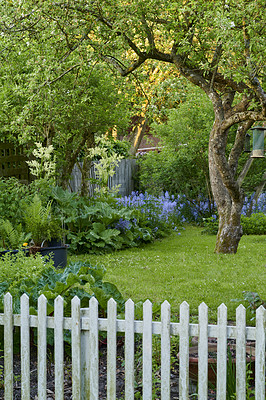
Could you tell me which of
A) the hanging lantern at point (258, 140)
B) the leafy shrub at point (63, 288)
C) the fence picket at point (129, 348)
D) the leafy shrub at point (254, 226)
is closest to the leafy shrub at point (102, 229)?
the hanging lantern at point (258, 140)

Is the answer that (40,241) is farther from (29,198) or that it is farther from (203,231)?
(203,231)

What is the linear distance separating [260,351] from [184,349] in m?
0.41

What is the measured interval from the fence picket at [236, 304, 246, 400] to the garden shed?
7.82 m

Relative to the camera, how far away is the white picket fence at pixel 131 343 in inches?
101

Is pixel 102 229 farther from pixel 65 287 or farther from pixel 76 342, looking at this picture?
pixel 76 342

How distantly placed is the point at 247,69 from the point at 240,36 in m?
0.51

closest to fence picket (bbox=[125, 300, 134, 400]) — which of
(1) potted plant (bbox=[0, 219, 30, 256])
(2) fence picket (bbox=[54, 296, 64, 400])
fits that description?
(2) fence picket (bbox=[54, 296, 64, 400])

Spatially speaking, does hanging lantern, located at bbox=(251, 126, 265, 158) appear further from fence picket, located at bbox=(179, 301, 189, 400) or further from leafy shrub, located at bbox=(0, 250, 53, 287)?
fence picket, located at bbox=(179, 301, 189, 400)

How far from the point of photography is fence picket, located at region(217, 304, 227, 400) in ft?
8.36

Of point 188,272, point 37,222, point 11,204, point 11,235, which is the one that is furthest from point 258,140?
point 11,204

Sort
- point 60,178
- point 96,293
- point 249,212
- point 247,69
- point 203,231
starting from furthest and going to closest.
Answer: point 249,212, point 203,231, point 60,178, point 247,69, point 96,293

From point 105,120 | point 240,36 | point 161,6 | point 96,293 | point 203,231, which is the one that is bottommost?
point 203,231

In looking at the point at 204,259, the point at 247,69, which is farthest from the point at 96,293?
the point at 204,259

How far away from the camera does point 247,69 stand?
585 cm
